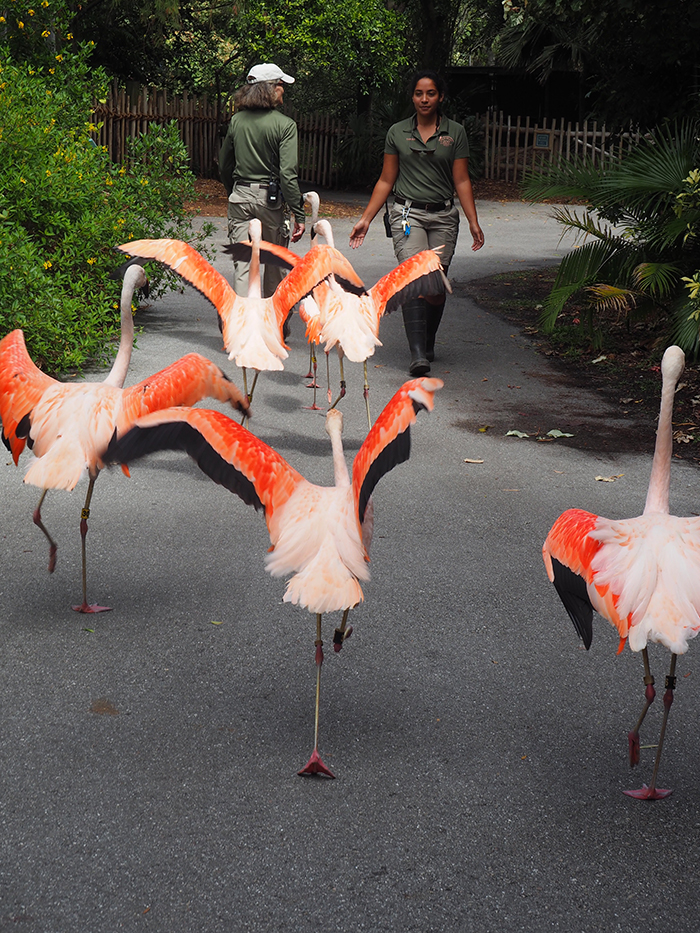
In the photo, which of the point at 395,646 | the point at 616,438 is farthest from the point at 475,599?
the point at 616,438

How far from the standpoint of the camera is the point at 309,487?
3.82m

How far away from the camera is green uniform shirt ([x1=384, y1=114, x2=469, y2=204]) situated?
863 cm

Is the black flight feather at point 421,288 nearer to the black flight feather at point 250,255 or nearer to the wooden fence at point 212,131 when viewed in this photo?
the black flight feather at point 250,255

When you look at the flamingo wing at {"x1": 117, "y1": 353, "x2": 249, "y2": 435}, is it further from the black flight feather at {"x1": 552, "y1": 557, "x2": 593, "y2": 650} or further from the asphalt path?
the black flight feather at {"x1": 552, "y1": 557, "x2": 593, "y2": 650}

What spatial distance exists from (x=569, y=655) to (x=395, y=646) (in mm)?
800

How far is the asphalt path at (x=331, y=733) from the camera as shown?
9.47 feet

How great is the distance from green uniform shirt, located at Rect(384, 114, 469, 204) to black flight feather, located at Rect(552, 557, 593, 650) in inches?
235

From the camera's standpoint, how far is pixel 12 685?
157 inches

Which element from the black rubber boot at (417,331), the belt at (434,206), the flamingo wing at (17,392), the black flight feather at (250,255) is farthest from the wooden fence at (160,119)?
the flamingo wing at (17,392)

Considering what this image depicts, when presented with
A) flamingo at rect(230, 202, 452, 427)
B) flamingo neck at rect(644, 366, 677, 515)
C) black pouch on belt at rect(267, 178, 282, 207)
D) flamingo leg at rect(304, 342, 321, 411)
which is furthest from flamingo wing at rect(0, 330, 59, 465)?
black pouch on belt at rect(267, 178, 282, 207)

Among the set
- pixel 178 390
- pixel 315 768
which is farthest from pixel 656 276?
pixel 315 768

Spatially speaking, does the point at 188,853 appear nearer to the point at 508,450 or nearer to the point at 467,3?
the point at 508,450

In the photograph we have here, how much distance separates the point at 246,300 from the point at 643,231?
444 cm

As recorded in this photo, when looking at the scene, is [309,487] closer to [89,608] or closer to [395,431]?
[395,431]
